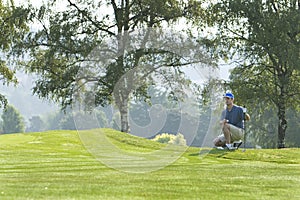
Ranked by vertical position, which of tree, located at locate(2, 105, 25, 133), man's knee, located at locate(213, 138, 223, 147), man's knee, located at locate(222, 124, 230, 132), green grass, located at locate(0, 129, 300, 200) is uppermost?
tree, located at locate(2, 105, 25, 133)

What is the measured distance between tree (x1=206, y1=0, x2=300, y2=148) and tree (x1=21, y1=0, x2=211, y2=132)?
2.39 metres

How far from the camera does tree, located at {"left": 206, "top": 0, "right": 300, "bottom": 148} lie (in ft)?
99.9

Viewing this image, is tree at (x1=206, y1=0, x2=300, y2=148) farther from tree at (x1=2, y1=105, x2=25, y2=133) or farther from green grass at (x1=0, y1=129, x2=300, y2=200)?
tree at (x1=2, y1=105, x2=25, y2=133)

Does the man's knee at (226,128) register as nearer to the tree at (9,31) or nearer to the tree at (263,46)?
the tree at (263,46)

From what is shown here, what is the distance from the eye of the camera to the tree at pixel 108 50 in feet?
95.9

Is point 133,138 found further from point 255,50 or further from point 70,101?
point 255,50

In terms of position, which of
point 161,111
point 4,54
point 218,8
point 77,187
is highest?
point 218,8

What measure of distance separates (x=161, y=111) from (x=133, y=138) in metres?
5.24

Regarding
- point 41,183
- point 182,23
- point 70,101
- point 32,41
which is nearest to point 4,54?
point 32,41

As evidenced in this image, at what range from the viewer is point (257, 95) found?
3197cm

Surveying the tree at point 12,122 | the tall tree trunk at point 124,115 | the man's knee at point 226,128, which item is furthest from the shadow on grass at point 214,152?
the tree at point 12,122

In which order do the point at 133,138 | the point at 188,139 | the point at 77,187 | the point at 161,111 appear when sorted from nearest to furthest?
the point at 77,187 < the point at 188,139 < the point at 161,111 < the point at 133,138

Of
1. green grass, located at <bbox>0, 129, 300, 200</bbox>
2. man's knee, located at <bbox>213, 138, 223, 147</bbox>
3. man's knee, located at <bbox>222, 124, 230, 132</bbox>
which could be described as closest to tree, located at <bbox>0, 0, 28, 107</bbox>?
green grass, located at <bbox>0, 129, 300, 200</bbox>

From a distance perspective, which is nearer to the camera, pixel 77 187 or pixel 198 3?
pixel 77 187
